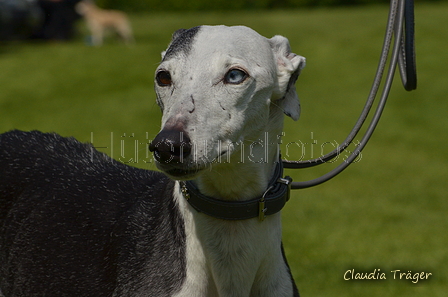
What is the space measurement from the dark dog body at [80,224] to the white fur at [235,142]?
0.15 metres

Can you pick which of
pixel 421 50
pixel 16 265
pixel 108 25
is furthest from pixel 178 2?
pixel 16 265

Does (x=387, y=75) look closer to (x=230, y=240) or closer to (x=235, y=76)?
(x=235, y=76)

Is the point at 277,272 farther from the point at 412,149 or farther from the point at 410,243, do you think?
the point at 412,149

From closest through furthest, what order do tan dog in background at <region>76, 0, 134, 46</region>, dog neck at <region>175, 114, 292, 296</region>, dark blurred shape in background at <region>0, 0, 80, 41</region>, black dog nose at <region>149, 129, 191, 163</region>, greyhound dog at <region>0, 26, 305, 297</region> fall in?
black dog nose at <region>149, 129, 191, 163</region> → greyhound dog at <region>0, 26, 305, 297</region> → dog neck at <region>175, 114, 292, 296</region> → dark blurred shape in background at <region>0, 0, 80, 41</region> → tan dog in background at <region>76, 0, 134, 46</region>

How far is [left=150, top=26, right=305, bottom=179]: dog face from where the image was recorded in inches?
95.0

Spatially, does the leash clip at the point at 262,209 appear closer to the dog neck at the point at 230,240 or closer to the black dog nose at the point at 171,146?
the dog neck at the point at 230,240

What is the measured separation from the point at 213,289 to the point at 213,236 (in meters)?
0.24

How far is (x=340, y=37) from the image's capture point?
64.0 feet

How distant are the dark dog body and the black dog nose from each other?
0.64 meters

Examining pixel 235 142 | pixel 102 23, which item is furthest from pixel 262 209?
pixel 102 23

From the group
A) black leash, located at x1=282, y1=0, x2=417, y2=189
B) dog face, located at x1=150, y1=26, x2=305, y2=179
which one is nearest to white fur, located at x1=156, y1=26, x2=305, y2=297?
dog face, located at x1=150, y1=26, x2=305, y2=179

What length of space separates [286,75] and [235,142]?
434 millimetres

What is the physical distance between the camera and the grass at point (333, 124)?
21.2ft

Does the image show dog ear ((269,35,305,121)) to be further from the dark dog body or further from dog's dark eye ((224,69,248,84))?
the dark dog body
